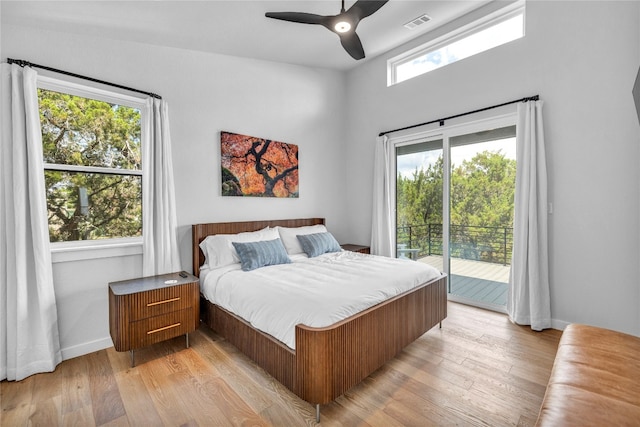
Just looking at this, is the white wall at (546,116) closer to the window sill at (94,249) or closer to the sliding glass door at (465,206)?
the window sill at (94,249)

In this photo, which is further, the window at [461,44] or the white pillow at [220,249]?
the window at [461,44]

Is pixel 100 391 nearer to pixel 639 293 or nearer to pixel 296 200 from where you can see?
pixel 296 200

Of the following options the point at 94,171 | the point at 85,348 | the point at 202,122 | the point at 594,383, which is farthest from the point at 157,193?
the point at 594,383

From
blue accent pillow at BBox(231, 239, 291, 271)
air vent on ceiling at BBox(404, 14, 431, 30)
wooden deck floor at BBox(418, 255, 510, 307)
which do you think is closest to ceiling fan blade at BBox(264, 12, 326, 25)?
air vent on ceiling at BBox(404, 14, 431, 30)

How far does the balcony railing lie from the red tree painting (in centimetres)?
184

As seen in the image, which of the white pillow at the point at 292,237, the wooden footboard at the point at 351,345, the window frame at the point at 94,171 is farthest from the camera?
the white pillow at the point at 292,237

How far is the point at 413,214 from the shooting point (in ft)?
13.5

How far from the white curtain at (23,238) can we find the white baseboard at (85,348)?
21cm

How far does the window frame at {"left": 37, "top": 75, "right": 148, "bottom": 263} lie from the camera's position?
7.74 feet

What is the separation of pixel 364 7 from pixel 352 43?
431mm

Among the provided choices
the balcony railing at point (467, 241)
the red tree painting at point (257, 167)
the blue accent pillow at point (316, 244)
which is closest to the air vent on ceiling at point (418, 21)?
the red tree painting at point (257, 167)

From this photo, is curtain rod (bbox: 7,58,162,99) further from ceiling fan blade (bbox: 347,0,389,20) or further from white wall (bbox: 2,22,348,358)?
ceiling fan blade (bbox: 347,0,389,20)

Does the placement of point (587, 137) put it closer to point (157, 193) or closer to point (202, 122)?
point (202, 122)

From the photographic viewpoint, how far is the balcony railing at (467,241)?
129 inches
